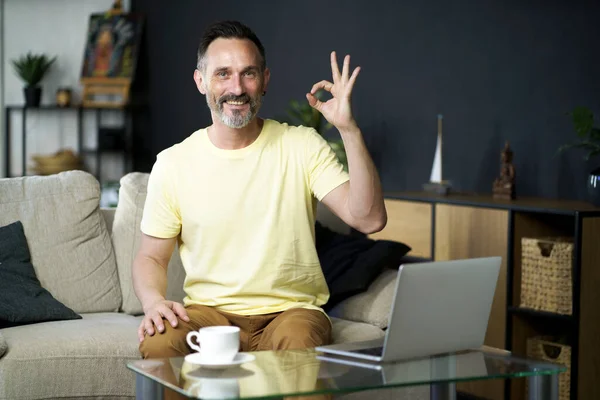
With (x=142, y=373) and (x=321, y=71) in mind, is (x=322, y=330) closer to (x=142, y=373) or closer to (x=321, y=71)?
(x=142, y=373)

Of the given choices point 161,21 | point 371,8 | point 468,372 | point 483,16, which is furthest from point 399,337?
point 161,21

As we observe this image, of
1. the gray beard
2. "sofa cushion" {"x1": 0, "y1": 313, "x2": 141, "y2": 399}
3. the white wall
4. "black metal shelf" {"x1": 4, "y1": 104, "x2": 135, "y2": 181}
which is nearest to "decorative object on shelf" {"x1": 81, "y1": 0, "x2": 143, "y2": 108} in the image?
"black metal shelf" {"x1": 4, "y1": 104, "x2": 135, "y2": 181}

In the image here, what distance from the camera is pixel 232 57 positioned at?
266 cm

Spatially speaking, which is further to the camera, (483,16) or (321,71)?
(321,71)

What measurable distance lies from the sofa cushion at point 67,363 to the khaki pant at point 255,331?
1.25 ft

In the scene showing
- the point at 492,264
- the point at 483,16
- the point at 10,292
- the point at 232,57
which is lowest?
the point at 10,292

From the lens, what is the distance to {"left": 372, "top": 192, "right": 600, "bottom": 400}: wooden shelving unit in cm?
343

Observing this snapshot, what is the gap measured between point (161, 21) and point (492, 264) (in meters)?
5.59

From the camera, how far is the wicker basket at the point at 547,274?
3551mm

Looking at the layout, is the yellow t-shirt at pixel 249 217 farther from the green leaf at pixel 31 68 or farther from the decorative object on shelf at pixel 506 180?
the green leaf at pixel 31 68

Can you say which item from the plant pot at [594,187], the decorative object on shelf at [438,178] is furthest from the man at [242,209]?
the decorative object on shelf at [438,178]

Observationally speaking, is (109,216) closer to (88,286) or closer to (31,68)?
(88,286)

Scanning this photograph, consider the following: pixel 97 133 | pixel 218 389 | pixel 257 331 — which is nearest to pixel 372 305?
pixel 257 331

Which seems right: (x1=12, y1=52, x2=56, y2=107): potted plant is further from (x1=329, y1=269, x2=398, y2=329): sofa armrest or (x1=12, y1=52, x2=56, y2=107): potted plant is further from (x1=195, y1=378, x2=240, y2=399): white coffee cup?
(x1=195, y1=378, x2=240, y2=399): white coffee cup
